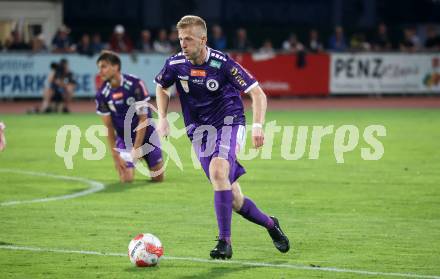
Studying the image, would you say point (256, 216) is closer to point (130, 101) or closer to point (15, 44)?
point (130, 101)

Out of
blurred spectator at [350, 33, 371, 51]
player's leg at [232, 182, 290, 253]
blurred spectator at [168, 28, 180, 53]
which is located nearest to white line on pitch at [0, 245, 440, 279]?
player's leg at [232, 182, 290, 253]

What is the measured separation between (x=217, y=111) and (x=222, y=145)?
0.39 metres

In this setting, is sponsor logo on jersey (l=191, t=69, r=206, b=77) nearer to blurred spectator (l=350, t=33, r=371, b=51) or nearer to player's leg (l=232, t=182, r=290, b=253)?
player's leg (l=232, t=182, r=290, b=253)

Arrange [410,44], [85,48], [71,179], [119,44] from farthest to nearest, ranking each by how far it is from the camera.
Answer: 1. [410,44]
2. [119,44]
3. [85,48]
4. [71,179]

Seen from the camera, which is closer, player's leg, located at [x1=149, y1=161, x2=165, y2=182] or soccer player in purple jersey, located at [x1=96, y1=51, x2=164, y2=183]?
soccer player in purple jersey, located at [x1=96, y1=51, x2=164, y2=183]

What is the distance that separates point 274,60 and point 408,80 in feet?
14.8

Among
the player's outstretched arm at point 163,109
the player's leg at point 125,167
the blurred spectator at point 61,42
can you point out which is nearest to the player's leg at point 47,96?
the blurred spectator at point 61,42

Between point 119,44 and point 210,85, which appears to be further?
point 119,44

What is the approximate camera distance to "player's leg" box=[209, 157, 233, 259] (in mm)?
9148

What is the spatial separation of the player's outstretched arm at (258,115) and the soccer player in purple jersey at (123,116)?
542 cm

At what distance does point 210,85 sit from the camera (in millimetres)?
9516

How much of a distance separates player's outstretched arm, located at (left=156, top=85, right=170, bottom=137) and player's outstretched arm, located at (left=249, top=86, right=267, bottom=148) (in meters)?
0.79

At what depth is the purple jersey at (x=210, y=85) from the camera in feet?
31.1

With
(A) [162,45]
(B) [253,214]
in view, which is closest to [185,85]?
(B) [253,214]
